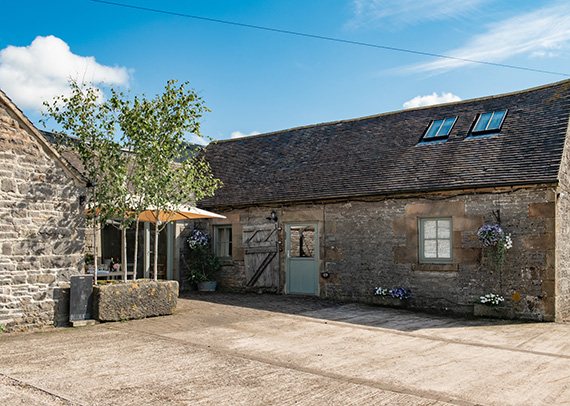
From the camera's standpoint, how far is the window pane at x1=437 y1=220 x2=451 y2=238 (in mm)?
11039

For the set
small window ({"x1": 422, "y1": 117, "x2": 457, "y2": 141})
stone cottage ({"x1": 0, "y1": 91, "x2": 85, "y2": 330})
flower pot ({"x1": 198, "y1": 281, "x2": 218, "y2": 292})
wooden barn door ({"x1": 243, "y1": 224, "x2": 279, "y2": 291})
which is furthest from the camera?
flower pot ({"x1": 198, "y1": 281, "x2": 218, "y2": 292})

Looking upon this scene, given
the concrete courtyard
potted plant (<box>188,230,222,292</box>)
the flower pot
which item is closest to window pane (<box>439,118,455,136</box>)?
the concrete courtyard

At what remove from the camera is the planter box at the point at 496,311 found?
1001 centimetres

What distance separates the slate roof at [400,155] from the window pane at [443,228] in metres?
0.81

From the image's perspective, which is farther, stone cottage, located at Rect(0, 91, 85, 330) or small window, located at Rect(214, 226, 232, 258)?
small window, located at Rect(214, 226, 232, 258)

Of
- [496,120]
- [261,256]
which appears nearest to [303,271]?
[261,256]

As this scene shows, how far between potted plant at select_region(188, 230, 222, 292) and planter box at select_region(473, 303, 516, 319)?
7052 millimetres

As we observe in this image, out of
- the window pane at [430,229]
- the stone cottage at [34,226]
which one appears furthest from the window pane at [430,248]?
the stone cottage at [34,226]

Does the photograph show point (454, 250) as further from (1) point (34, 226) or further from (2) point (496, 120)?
(1) point (34, 226)

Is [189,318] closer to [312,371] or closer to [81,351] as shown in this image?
[81,351]

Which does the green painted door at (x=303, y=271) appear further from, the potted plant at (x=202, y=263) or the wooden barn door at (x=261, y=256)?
the potted plant at (x=202, y=263)

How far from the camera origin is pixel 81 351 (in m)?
6.69

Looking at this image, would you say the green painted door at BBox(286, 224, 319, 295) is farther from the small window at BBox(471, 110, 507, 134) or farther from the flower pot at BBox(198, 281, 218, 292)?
the small window at BBox(471, 110, 507, 134)

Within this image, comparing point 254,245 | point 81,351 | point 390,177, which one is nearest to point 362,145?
point 390,177
